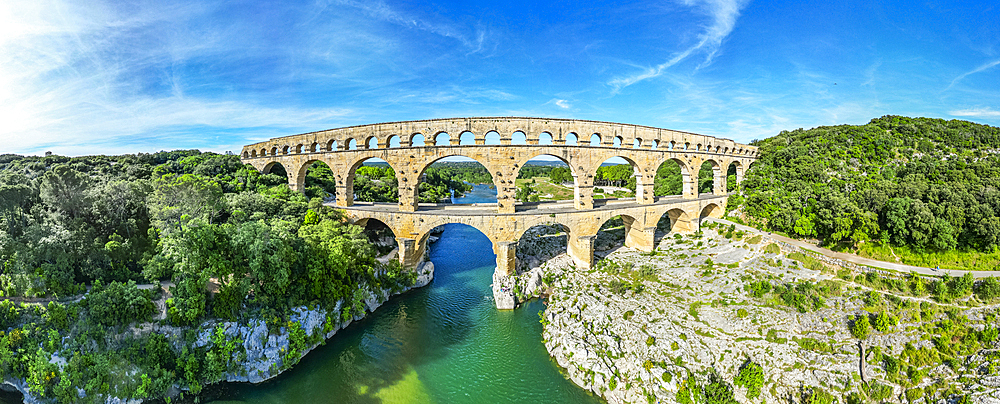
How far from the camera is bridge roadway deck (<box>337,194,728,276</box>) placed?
875 inches

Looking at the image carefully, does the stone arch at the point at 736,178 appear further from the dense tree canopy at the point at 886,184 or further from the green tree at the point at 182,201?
the green tree at the point at 182,201

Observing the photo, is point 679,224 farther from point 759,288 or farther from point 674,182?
point 674,182

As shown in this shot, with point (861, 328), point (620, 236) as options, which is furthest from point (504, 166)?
point (861, 328)

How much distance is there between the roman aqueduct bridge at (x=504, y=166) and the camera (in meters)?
22.2

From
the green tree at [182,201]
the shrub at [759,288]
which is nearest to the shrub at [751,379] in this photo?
the shrub at [759,288]

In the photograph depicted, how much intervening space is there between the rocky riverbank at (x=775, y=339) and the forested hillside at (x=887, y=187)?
4.77 metres

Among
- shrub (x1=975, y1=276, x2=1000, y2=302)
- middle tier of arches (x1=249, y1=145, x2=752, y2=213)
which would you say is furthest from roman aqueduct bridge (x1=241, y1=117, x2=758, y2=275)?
shrub (x1=975, y1=276, x2=1000, y2=302)

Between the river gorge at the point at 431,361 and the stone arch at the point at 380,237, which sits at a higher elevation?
the stone arch at the point at 380,237

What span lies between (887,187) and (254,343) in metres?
37.3

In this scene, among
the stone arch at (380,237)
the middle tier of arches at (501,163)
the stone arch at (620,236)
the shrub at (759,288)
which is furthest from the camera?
the stone arch at (620,236)

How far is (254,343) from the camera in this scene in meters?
14.3

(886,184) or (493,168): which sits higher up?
(493,168)

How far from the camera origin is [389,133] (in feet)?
75.9

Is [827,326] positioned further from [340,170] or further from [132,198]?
[132,198]
